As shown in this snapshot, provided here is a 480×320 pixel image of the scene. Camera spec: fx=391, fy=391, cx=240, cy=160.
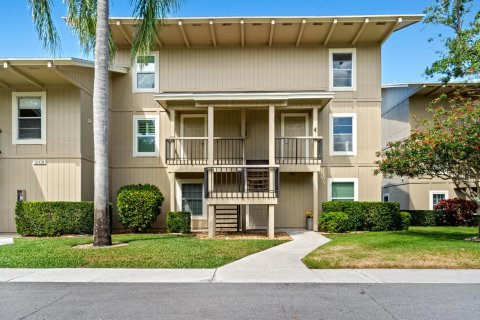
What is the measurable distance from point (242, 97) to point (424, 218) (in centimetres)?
1001

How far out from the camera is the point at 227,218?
15391 millimetres

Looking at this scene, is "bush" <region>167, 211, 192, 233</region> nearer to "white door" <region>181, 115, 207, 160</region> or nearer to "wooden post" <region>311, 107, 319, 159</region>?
"white door" <region>181, 115, 207, 160</region>

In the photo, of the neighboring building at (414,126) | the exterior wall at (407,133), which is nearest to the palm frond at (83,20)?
the neighboring building at (414,126)

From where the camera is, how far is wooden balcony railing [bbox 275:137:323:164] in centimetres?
1478

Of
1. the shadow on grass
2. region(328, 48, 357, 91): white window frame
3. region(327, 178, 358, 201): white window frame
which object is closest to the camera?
the shadow on grass

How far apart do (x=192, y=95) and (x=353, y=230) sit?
7.82m

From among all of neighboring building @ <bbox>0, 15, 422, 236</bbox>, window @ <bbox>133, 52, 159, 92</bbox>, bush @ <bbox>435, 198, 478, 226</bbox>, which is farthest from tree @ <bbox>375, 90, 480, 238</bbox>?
window @ <bbox>133, 52, 159, 92</bbox>

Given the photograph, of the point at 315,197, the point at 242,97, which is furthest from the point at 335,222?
the point at 242,97

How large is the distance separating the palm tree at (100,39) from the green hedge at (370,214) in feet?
27.6

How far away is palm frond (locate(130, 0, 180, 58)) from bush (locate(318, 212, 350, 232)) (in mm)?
8627

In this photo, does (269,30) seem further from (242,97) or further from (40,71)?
(40,71)

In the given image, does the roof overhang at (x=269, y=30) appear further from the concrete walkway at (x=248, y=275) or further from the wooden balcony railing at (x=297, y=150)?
the concrete walkway at (x=248, y=275)

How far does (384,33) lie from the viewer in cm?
1577

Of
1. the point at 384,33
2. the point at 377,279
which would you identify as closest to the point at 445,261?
the point at 377,279
